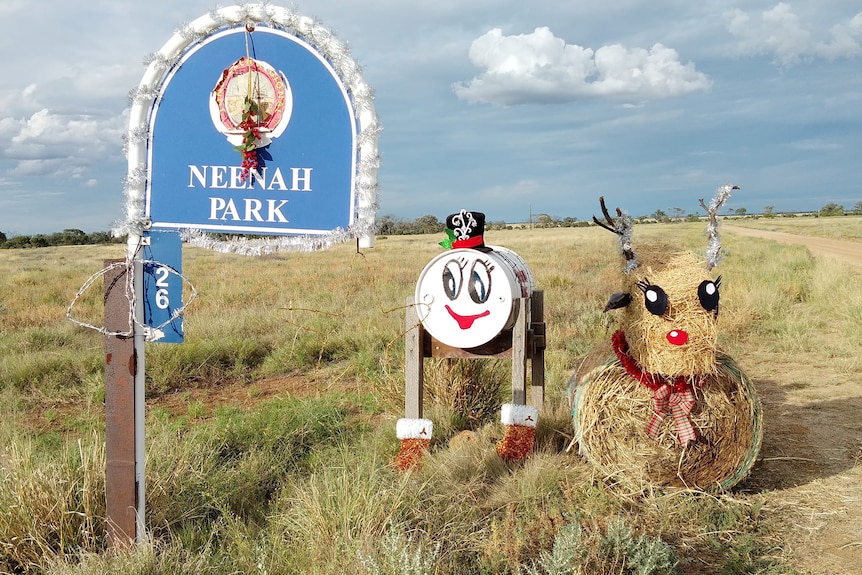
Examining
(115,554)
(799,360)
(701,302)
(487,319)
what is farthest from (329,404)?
(799,360)

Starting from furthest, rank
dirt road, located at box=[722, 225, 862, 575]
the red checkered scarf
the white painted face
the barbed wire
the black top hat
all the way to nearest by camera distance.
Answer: the black top hat → the white painted face → the red checkered scarf → dirt road, located at box=[722, 225, 862, 575] → the barbed wire

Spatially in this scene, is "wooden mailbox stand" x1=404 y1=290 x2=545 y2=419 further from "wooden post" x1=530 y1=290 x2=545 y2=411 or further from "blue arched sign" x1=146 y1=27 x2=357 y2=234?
"blue arched sign" x1=146 y1=27 x2=357 y2=234

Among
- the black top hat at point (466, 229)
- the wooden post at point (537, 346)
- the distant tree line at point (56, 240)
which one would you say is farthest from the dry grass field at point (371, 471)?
the distant tree line at point (56, 240)

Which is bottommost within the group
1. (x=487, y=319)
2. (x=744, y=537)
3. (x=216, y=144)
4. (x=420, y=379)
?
(x=744, y=537)

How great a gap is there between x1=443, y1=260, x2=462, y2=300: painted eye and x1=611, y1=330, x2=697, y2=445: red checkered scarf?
46.3 inches

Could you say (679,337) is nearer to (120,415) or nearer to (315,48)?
(315,48)

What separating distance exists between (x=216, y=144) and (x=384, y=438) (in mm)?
2633

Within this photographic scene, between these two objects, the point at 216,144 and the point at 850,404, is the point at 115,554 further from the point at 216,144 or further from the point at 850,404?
the point at 850,404

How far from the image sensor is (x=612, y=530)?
11.2 feet

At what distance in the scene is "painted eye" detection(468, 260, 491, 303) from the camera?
451cm

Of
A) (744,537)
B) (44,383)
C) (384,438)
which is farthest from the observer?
(44,383)

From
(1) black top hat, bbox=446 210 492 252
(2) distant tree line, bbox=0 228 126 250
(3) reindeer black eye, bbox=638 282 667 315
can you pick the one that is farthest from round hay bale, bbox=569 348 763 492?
(2) distant tree line, bbox=0 228 126 250

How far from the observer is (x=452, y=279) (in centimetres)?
458

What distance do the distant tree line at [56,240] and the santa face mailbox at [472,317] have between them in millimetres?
44393
